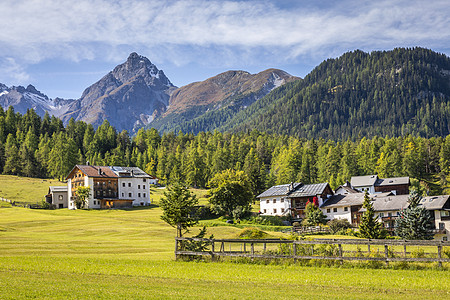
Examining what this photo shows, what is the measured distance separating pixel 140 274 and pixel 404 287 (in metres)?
14.2

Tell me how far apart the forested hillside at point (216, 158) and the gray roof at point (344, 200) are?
37.3 meters

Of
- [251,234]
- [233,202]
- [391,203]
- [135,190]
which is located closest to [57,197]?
[135,190]

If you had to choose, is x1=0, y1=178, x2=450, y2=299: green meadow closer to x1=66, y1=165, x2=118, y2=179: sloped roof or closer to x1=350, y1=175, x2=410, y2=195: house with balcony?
x1=66, y1=165, x2=118, y2=179: sloped roof

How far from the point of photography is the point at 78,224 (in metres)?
72.9

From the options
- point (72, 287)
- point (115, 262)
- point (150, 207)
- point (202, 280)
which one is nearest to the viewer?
point (72, 287)

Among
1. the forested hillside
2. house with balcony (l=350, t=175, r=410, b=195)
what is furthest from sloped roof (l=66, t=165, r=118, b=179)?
house with balcony (l=350, t=175, r=410, b=195)

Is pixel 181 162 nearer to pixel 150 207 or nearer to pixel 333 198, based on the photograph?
pixel 150 207

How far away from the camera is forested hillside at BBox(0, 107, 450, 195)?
153 meters

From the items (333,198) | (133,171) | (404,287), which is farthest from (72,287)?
(133,171)

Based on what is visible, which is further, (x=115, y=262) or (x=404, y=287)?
(x=115, y=262)

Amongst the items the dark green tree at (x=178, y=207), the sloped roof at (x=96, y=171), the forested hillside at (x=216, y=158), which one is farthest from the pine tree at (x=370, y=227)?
the sloped roof at (x=96, y=171)

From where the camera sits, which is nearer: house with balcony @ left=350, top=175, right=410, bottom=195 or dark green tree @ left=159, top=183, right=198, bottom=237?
dark green tree @ left=159, top=183, right=198, bottom=237

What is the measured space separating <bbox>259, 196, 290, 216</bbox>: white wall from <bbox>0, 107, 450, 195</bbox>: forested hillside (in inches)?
1012

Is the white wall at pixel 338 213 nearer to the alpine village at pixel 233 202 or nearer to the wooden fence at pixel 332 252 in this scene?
the alpine village at pixel 233 202
